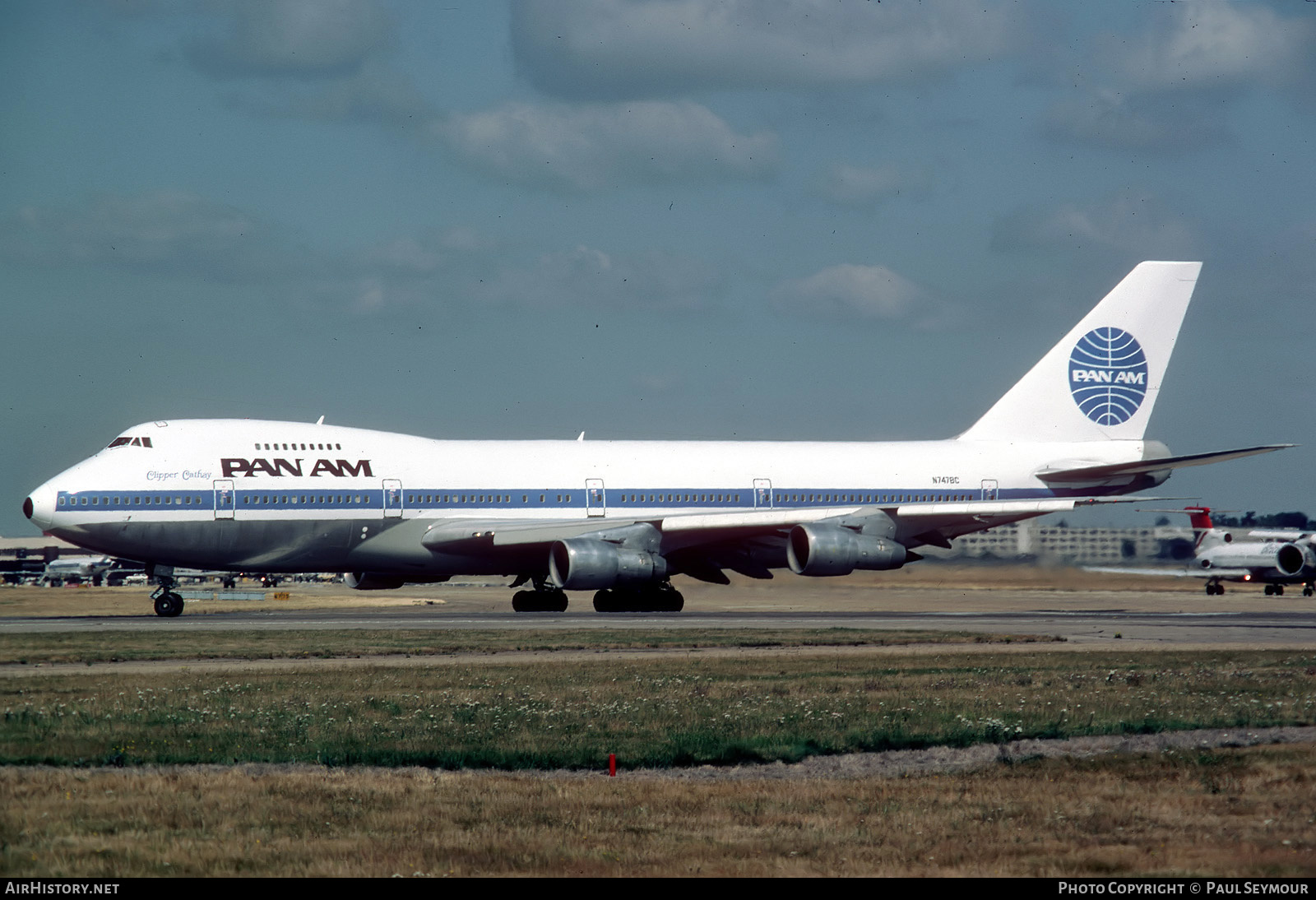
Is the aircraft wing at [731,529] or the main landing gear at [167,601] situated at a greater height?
the aircraft wing at [731,529]

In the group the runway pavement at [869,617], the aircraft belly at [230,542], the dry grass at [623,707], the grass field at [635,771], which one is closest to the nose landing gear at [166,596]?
the runway pavement at [869,617]

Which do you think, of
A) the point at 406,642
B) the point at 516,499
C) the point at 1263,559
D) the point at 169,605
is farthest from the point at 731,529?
the point at 1263,559

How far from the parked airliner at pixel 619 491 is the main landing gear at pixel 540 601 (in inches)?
2.3

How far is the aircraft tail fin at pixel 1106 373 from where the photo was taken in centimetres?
4872

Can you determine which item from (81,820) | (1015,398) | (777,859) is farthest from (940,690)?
(1015,398)

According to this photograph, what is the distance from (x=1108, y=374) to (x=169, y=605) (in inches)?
1229

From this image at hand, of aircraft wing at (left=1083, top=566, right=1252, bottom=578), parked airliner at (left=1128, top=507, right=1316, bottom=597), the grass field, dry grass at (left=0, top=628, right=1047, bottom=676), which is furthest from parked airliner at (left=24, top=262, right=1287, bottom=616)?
parked airliner at (left=1128, top=507, right=1316, bottom=597)

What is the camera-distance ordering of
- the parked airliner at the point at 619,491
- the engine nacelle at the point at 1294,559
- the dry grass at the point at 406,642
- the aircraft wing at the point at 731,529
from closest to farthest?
1. the dry grass at the point at 406,642
2. the parked airliner at the point at 619,491
3. the aircraft wing at the point at 731,529
4. the engine nacelle at the point at 1294,559

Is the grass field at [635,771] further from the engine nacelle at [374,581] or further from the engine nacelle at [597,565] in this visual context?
the engine nacelle at [374,581]

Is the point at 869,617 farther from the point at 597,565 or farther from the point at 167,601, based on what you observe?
the point at 167,601

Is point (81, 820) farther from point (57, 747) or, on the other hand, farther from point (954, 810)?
point (954, 810)

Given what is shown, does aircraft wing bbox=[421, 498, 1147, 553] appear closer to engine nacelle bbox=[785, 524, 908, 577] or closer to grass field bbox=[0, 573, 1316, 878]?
engine nacelle bbox=[785, 524, 908, 577]
